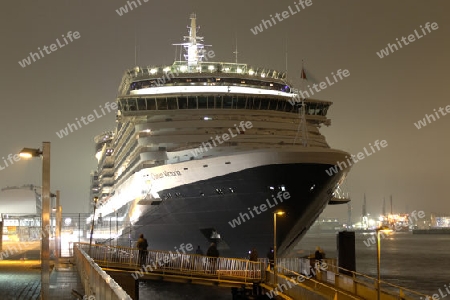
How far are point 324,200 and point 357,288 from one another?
13.1 m

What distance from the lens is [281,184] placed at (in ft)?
96.5

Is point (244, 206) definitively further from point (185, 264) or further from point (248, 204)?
point (185, 264)

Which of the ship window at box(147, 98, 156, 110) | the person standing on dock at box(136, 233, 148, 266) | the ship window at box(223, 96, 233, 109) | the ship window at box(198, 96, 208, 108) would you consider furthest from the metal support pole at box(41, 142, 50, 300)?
the ship window at box(223, 96, 233, 109)

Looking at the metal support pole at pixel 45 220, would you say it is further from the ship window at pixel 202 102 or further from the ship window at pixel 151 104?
the ship window at pixel 202 102

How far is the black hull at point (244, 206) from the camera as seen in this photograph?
96.5ft

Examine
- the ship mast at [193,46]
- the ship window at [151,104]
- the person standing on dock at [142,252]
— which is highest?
the ship mast at [193,46]

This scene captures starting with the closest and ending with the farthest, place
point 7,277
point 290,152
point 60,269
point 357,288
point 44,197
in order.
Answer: point 44,197 < point 357,288 < point 7,277 < point 60,269 < point 290,152

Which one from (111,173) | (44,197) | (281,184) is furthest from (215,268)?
(111,173)

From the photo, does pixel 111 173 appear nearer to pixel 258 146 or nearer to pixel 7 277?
pixel 258 146

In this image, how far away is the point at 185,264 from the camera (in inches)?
1010

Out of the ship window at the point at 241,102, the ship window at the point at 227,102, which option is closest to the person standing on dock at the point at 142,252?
the ship window at the point at 227,102

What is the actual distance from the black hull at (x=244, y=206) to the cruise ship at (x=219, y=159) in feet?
0.16

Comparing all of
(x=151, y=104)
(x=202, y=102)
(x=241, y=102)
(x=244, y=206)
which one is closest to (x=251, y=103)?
(x=241, y=102)

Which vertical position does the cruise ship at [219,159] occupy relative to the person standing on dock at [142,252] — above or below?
above
